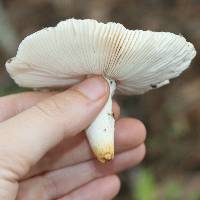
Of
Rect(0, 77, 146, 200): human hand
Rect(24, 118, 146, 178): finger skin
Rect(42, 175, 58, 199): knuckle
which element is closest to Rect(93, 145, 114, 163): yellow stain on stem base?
Rect(0, 77, 146, 200): human hand

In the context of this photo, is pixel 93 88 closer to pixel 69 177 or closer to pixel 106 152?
pixel 106 152

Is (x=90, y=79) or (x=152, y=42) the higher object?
(x=152, y=42)

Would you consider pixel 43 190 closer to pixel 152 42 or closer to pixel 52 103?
pixel 52 103

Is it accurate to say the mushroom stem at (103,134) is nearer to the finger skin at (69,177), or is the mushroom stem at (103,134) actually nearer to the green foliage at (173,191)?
the finger skin at (69,177)

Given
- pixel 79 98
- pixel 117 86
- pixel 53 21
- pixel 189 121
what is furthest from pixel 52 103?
pixel 53 21

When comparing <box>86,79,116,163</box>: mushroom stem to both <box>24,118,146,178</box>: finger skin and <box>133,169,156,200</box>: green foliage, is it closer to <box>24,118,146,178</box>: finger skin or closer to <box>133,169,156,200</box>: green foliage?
<box>24,118,146,178</box>: finger skin

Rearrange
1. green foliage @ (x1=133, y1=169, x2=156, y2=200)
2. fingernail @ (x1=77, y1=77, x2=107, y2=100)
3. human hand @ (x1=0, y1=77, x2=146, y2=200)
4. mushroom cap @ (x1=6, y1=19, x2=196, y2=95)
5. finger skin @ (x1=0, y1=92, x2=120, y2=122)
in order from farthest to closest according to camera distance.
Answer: green foliage @ (x1=133, y1=169, x2=156, y2=200) → finger skin @ (x1=0, y1=92, x2=120, y2=122) → fingernail @ (x1=77, y1=77, x2=107, y2=100) → human hand @ (x1=0, y1=77, x2=146, y2=200) → mushroom cap @ (x1=6, y1=19, x2=196, y2=95)
